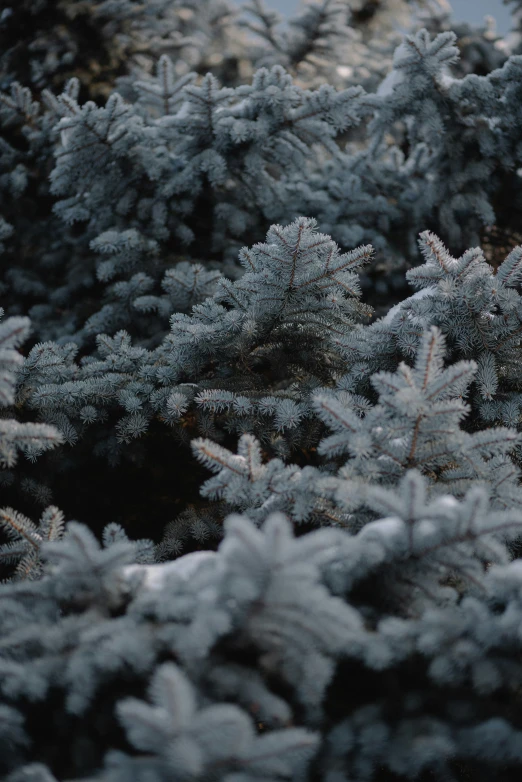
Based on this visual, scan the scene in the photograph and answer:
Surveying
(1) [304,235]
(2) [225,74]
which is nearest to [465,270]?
(1) [304,235]

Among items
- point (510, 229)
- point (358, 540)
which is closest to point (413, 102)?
point (510, 229)

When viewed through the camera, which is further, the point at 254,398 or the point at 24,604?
the point at 254,398

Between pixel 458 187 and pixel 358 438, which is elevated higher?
pixel 458 187

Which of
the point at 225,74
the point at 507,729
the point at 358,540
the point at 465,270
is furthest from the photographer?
the point at 225,74

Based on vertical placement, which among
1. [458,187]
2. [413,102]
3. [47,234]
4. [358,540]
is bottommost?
[47,234]

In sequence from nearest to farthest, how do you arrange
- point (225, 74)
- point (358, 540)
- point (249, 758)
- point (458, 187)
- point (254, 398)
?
point (249, 758), point (358, 540), point (254, 398), point (458, 187), point (225, 74)

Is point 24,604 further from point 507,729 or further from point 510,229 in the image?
point 510,229

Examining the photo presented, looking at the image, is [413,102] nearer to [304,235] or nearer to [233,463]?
[304,235]
